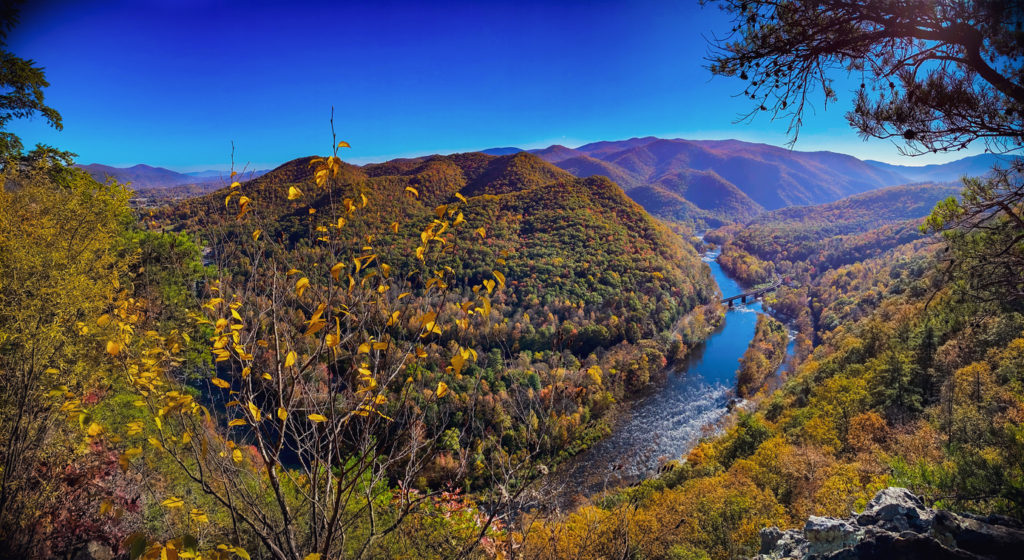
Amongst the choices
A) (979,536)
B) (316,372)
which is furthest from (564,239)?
(316,372)

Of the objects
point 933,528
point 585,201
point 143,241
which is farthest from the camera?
point 585,201

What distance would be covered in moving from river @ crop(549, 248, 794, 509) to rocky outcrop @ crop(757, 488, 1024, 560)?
8.29 metres

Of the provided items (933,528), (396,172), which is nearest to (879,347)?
A: (933,528)

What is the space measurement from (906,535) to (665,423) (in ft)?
74.2

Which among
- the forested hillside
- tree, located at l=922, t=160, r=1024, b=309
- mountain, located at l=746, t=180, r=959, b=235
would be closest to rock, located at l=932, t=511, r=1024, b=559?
tree, located at l=922, t=160, r=1024, b=309

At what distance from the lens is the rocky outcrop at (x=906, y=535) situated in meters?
3.81

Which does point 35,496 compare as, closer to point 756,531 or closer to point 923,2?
point 923,2

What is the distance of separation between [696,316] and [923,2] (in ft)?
136

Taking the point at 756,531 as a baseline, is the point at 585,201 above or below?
above

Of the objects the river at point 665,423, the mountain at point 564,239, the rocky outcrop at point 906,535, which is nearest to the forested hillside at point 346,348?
the mountain at point 564,239

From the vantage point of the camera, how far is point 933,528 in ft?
14.0

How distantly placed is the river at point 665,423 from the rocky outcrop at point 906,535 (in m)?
8.29

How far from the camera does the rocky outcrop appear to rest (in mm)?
3814

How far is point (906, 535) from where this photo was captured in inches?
168
